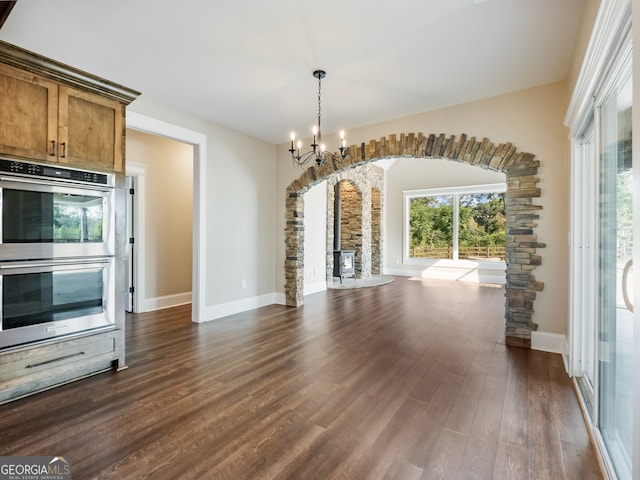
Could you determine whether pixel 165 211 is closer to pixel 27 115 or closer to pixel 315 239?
pixel 315 239

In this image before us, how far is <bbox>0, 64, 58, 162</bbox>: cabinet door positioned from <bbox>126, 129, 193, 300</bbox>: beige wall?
249 cm

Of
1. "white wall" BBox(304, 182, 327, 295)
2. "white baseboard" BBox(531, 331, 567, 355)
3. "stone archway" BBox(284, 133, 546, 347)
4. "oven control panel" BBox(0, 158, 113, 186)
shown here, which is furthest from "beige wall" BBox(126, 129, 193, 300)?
"white baseboard" BBox(531, 331, 567, 355)

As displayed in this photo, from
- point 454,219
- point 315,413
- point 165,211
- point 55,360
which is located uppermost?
point 454,219

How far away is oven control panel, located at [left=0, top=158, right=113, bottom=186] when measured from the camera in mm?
2160

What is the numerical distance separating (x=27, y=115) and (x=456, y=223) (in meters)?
8.85

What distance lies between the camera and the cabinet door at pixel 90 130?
241cm

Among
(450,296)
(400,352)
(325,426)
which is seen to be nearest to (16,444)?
(325,426)

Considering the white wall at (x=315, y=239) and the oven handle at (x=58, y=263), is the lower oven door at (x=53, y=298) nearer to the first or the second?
the oven handle at (x=58, y=263)

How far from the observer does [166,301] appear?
5.20 metres

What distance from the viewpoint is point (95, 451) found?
5.58 ft

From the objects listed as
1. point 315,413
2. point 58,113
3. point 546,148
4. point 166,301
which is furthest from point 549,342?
point 166,301

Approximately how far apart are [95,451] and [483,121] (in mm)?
4416

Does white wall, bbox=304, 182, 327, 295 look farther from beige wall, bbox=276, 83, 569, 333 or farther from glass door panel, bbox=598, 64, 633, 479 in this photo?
glass door panel, bbox=598, 64, 633, 479

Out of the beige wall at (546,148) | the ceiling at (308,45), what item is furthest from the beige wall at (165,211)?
the beige wall at (546,148)
